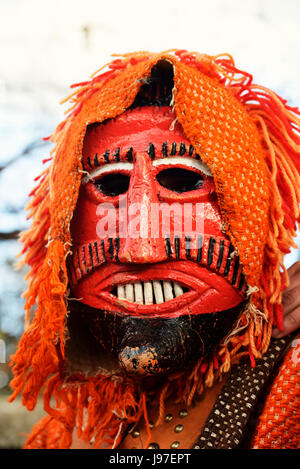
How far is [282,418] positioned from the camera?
1.17m

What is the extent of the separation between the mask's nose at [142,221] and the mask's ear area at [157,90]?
18 centimetres

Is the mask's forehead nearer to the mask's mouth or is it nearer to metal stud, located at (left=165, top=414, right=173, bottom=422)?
the mask's mouth

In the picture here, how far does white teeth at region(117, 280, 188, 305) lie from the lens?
46.4 inches

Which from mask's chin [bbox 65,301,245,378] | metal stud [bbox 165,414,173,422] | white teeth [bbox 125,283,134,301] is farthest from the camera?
metal stud [bbox 165,414,173,422]

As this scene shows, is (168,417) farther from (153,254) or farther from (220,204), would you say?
(220,204)

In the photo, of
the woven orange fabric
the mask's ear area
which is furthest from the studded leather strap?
the mask's ear area

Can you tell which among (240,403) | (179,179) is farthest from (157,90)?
(240,403)

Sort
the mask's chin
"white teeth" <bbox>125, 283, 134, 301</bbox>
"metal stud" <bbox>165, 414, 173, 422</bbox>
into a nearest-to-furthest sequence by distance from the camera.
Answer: the mask's chin
"white teeth" <bbox>125, 283, 134, 301</bbox>
"metal stud" <bbox>165, 414, 173, 422</bbox>

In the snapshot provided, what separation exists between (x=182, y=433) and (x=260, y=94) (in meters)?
1.06

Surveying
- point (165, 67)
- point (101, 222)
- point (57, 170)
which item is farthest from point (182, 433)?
point (165, 67)

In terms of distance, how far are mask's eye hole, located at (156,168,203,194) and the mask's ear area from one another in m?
0.21

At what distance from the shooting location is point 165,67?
1.28 meters

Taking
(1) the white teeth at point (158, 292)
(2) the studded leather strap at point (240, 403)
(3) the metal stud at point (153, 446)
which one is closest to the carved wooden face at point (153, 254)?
(1) the white teeth at point (158, 292)
